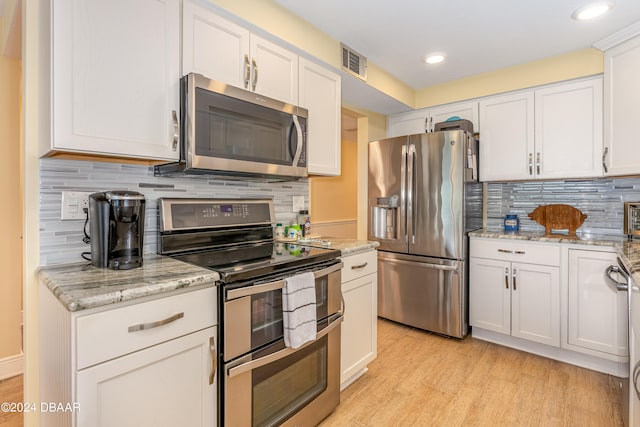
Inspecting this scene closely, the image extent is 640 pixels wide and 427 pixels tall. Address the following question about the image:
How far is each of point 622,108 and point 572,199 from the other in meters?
0.84

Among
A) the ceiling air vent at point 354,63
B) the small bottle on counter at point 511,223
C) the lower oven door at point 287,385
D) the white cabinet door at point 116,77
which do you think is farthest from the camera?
the small bottle on counter at point 511,223

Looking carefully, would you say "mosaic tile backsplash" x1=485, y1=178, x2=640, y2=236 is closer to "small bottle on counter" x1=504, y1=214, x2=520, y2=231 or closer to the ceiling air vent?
"small bottle on counter" x1=504, y1=214, x2=520, y2=231

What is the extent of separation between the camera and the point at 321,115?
7.38 feet

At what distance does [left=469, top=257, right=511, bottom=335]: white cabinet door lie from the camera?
269cm

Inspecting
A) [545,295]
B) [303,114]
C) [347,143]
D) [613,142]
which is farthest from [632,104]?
[347,143]

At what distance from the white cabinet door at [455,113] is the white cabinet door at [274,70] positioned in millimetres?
1828

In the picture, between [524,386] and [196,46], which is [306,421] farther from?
[196,46]

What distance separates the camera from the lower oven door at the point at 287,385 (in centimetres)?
130

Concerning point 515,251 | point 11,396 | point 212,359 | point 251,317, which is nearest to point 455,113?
point 515,251

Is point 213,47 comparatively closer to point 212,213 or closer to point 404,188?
point 212,213

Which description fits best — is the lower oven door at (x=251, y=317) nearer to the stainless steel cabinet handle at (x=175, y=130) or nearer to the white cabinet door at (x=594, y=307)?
the stainless steel cabinet handle at (x=175, y=130)

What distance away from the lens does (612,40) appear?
2.28m

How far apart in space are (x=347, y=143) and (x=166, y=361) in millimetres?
5017

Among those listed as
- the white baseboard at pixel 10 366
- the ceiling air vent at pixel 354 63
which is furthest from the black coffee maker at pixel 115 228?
the ceiling air vent at pixel 354 63
